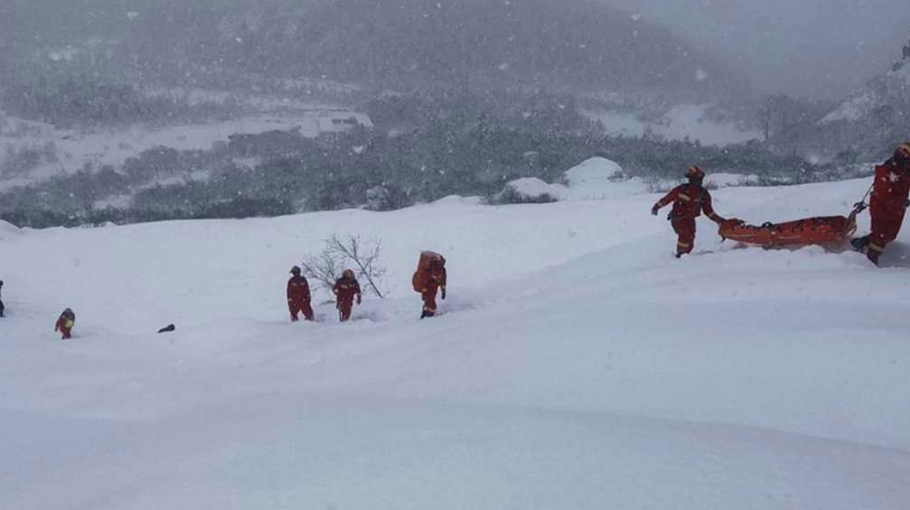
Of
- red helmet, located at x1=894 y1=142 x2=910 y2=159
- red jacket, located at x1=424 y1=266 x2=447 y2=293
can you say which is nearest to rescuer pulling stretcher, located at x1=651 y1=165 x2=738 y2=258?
red helmet, located at x1=894 y1=142 x2=910 y2=159

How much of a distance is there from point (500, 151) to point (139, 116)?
97.2m

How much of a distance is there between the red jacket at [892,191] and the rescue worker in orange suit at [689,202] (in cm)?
228

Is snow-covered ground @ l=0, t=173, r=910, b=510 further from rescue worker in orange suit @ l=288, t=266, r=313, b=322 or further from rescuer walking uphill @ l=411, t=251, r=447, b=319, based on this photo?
rescue worker in orange suit @ l=288, t=266, r=313, b=322

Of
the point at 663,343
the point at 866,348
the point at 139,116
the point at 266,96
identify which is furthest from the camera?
the point at 266,96

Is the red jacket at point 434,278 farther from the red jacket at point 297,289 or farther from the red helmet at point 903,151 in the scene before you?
the red helmet at point 903,151

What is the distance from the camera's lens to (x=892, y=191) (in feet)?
23.6

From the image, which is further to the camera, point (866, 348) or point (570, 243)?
point (570, 243)

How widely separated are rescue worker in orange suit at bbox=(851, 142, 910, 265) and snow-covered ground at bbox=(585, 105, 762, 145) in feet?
397

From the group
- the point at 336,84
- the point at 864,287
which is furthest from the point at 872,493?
the point at 336,84

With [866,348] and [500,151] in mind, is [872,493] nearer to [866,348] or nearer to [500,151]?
[866,348]

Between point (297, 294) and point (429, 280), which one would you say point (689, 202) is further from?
point (297, 294)

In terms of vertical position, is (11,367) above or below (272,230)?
below

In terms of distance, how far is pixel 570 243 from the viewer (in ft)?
84.8

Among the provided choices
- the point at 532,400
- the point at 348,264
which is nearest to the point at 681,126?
the point at 348,264
